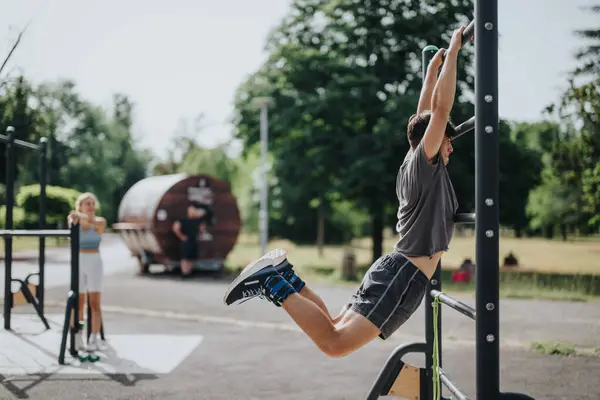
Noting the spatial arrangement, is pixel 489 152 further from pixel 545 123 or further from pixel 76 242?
pixel 545 123

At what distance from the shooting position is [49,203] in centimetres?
1462

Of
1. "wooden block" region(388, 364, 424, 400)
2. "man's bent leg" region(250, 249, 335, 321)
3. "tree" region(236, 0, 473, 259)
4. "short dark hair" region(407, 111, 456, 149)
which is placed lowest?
"wooden block" region(388, 364, 424, 400)

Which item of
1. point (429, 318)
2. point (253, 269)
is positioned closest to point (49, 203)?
point (429, 318)

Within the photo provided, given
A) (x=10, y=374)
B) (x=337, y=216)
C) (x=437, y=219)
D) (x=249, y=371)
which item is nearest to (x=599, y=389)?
(x=249, y=371)

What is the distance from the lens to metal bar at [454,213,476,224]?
3.30m

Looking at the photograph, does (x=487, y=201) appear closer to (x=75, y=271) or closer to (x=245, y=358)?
(x=245, y=358)

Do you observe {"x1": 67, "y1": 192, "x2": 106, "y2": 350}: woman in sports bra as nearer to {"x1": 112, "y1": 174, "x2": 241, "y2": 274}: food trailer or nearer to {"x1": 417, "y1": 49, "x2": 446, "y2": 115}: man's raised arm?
{"x1": 417, "y1": 49, "x2": 446, "y2": 115}: man's raised arm

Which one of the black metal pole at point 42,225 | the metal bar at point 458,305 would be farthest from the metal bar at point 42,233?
the metal bar at point 458,305

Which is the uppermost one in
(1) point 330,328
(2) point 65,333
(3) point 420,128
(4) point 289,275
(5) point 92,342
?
(3) point 420,128

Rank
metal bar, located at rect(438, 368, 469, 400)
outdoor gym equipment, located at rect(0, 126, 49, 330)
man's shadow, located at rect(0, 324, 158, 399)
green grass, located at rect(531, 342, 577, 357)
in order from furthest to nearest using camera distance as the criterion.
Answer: outdoor gym equipment, located at rect(0, 126, 49, 330) → green grass, located at rect(531, 342, 577, 357) → man's shadow, located at rect(0, 324, 158, 399) → metal bar, located at rect(438, 368, 469, 400)

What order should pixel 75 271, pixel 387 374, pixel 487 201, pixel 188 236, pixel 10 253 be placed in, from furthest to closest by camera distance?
pixel 188 236 < pixel 10 253 < pixel 75 271 < pixel 387 374 < pixel 487 201

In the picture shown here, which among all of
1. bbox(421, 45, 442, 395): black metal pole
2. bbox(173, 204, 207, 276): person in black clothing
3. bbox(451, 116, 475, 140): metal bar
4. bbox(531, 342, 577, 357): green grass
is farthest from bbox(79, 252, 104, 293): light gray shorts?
bbox(173, 204, 207, 276): person in black clothing

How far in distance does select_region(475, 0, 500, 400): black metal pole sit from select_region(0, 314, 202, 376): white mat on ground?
417cm

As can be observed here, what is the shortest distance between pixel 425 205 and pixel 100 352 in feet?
16.4
